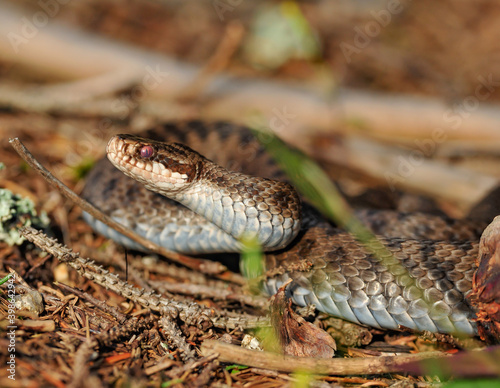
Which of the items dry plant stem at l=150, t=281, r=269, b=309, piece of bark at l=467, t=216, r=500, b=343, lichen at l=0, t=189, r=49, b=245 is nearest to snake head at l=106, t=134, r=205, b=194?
dry plant stem at l=150, t=281, r=269, b=309

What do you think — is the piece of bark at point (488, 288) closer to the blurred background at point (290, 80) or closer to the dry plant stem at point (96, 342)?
the dry plant stem at point (96, 342)

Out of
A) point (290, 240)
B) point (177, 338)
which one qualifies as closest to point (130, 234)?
point (177, 338)

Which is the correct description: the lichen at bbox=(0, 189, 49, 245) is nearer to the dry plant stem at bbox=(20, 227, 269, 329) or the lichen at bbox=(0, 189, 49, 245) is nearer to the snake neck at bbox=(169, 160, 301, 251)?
the dry plant stem at bbox=(20, 227, 269, 329)

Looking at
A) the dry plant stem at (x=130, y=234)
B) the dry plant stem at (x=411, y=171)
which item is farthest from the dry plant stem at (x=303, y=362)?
the dry plant stem at (x=411, y=171)

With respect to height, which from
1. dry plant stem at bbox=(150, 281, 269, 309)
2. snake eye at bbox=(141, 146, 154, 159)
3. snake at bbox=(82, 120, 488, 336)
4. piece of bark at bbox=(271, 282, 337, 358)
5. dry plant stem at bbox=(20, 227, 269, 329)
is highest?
snake eye at bbox=(141, 146, 154, 159)

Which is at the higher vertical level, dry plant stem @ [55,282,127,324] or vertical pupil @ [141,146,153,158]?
vertical pupil @ [141,146,153,158]

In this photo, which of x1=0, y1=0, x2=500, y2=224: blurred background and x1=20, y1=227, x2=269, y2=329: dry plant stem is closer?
x1=20, y1=227, x2=269, y2=329: dry plant stem
